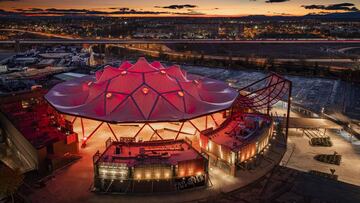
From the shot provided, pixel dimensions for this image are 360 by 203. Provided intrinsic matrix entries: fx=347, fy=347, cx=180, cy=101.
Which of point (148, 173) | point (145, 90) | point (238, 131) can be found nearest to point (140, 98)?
point (145, 90)

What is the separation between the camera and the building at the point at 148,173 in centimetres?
2770

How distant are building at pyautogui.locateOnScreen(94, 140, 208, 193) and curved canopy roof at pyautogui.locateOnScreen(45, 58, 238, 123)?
5.78 meters

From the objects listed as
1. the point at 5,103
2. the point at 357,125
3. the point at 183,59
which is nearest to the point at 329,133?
the point at 357,125

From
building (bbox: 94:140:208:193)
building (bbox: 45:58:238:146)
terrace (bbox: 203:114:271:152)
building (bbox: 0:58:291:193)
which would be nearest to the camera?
building (bbox: 94:140:208:193)

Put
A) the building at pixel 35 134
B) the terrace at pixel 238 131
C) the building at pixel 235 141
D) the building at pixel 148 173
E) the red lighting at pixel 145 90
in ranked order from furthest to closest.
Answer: the red lighting at pixel 145 90 < the terrace at pixel 238 131 < the building at pixel 35 134 < the building at pixel 235 141 < the building at pixel 148 173

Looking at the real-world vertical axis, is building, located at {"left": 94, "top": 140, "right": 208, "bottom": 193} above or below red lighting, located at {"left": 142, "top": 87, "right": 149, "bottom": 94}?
below

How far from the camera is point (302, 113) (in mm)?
50094

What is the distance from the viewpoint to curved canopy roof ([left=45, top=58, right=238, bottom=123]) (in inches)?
1359

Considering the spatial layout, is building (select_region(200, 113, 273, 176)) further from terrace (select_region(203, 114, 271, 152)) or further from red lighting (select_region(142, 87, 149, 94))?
red lighting (select_region(142, 87, 149, 94))

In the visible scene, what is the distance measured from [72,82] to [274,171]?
93.8 feet

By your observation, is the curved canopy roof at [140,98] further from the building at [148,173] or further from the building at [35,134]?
the building at [148,173]

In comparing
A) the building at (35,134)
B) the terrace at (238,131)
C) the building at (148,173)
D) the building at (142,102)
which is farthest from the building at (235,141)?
the building at (35,134)

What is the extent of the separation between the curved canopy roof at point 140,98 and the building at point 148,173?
578 centimetres

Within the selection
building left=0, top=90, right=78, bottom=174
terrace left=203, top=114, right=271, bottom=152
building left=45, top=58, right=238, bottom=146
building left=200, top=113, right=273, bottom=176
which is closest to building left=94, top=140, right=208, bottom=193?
building left=200, top=113, right=273, bottom=176
